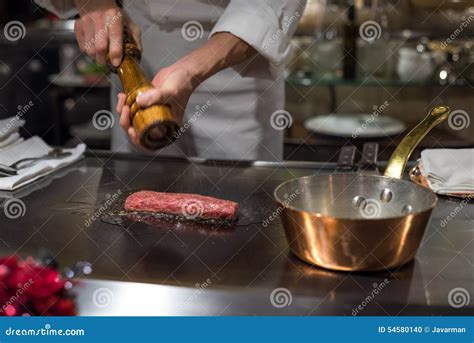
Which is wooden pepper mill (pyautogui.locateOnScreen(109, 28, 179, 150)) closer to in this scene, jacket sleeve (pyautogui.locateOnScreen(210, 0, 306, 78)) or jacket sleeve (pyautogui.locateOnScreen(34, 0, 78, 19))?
jacket sleeve (pyautogui.locateOnScreen(210, 0, 306, 78))

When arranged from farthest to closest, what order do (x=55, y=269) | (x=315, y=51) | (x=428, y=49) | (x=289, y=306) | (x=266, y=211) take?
(x=315, y=51) < (x=428, y=49) < (x=266, y=211) < (x=55, y=269) < (x=289, y=306)

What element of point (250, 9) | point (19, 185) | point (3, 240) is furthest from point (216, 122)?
point (3, 240)

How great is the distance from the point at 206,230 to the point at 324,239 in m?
0.29

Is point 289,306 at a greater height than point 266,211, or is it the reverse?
point 266,211

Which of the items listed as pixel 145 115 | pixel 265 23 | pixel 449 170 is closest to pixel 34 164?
pixel 145 115

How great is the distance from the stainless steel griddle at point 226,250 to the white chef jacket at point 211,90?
42 cm

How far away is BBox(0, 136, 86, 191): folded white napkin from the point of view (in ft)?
5.08

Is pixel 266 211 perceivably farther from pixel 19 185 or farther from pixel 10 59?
pixel 10 59

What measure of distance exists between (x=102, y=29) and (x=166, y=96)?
0.34 m

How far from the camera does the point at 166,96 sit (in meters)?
1.40

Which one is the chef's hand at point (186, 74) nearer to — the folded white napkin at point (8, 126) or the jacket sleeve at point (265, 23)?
the jacket sleeve at point (265, 23)

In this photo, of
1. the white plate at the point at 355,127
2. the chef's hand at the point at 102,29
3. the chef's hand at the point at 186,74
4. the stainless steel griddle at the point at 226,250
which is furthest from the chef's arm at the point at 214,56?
the white plate at the point at 355,127

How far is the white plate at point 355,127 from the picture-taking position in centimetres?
253

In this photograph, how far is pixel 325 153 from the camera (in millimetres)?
2141
